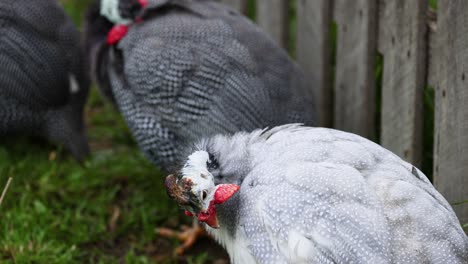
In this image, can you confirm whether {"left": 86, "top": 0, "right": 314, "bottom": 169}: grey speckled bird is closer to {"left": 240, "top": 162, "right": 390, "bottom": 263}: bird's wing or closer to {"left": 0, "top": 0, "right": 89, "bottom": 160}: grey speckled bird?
{"left": 0, "top": 0, "right": 89, "bottom": 160}: grey speckled bird

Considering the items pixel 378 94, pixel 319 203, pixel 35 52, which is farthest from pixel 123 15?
pixel 319 203

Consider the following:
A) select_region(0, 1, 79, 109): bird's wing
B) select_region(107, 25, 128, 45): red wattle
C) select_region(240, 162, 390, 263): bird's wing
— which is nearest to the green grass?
select_region(0, 1, 79, 109): bird's wing

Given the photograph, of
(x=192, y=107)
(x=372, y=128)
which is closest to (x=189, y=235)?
(x=192, y=107)

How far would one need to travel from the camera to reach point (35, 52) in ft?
11.8

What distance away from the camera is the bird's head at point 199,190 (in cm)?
230

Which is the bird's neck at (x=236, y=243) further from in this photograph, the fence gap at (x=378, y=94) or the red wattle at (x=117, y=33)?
the red wattle at (x=117, y=33)

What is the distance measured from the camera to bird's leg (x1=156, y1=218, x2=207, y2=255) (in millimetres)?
3415

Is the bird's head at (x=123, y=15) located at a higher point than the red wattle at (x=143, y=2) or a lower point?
lower

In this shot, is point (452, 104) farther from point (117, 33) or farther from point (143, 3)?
point (117, 33)

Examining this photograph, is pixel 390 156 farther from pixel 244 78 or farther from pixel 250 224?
pixel 244 78

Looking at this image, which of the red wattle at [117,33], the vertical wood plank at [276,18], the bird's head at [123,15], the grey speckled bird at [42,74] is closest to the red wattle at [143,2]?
the bird's head at [123,15]

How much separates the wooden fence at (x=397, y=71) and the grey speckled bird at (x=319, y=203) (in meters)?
0.33

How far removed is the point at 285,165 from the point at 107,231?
150 cm

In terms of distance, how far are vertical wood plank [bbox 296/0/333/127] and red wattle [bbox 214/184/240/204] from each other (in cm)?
137
